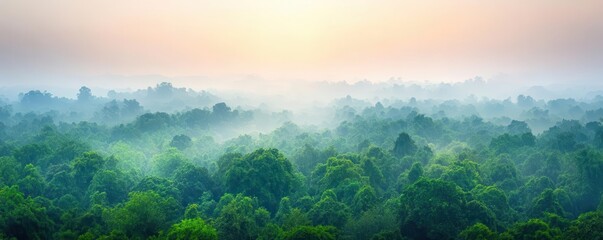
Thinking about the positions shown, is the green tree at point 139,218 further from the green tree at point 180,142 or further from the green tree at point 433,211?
the green tree at point 180,142

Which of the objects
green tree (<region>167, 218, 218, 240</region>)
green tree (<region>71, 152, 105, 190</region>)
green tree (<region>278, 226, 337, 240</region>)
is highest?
green tree (<region>278, 226, 337, 240</region>)

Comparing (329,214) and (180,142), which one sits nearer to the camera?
(329,214)

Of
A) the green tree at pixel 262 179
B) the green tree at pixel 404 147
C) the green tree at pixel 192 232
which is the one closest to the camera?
the green tree at pixel 192 232

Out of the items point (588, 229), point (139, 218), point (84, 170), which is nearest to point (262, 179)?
point (139, 218)

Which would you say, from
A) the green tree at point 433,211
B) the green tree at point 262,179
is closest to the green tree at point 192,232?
the green tree at point 262,179

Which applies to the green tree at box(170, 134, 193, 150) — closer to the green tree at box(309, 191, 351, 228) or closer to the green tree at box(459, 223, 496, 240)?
the green tree at box(309, 191, 351, 228)

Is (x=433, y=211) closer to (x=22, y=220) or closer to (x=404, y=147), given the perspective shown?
(x=22, y=220)

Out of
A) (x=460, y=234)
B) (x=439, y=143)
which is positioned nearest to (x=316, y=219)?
(x=460, y=234)

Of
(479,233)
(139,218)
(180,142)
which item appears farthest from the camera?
(180,142)

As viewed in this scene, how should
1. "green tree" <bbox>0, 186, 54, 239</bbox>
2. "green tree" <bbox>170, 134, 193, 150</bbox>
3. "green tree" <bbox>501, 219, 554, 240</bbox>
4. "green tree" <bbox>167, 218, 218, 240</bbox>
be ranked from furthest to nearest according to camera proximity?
"green tree" <bbox>170, 134, 193, 150</bbox>
"green tree" <bbox>0, 186, 54, 239</bbox>
"green tree" <bbox>167, 218, 218, 240</bbox>
"green tree" <bbox>501, 219, 554, 240</bbox>

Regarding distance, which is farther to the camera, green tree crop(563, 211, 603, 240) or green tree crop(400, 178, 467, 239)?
green tree crop(400, 178, 467, 239)

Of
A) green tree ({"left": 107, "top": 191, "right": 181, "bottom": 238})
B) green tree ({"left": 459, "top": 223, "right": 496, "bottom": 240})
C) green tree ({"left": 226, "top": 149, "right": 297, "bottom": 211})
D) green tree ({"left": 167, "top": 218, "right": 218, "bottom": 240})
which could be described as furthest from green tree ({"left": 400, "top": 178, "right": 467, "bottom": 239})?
green tree ({"left": 107, "top": 191, "right": 181, "bottom": 238})
